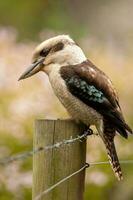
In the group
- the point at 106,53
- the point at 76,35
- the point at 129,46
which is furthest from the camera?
the point at 76,35

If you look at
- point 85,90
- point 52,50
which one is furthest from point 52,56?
point 85,90

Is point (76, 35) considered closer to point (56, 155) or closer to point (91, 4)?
point (91, 4)

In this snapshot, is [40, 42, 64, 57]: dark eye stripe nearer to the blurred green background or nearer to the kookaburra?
the kookaburra

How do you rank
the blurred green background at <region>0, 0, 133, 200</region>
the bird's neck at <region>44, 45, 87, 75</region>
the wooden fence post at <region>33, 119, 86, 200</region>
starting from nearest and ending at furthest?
the wooden fence post at <region>33, 119, 86, 200</region>, the bird's neck at <region>44, 45, 87, 75</region>, the blurred green background at <region>0, 0, 133, 200</region>

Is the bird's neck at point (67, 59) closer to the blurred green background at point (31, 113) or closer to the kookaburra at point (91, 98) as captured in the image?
the kookaburra at point (91, 98)

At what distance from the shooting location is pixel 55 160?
5199mm

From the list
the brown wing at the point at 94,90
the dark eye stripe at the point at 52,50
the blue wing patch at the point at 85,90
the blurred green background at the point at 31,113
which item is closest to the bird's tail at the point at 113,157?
the brown wing at the point at 94,90

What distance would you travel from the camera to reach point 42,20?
58.4ft

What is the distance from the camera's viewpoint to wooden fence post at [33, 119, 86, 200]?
5.19 meters

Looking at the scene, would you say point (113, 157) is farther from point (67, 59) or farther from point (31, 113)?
point (31, 113)

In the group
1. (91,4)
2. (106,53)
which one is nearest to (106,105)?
(106,53)

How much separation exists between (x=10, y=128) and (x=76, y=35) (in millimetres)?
6200

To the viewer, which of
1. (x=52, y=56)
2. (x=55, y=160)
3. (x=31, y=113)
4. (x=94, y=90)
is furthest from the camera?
(x=31, y=113)

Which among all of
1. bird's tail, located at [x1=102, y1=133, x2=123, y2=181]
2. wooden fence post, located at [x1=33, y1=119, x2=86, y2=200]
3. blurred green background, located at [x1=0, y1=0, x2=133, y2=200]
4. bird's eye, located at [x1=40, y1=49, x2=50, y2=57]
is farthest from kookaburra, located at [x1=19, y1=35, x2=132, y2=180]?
blurred green background, located at [x1=0, y1=0, x2=133, y2=200]
